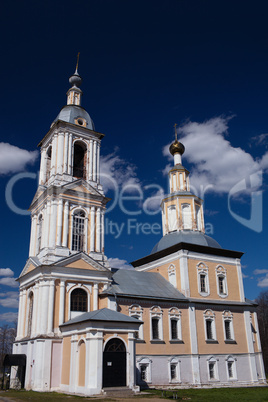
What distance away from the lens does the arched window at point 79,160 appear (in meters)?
28.1

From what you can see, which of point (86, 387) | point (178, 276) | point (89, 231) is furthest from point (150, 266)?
point (86, 387)

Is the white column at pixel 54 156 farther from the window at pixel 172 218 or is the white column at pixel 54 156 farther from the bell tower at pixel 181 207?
the window at pixel 172 218

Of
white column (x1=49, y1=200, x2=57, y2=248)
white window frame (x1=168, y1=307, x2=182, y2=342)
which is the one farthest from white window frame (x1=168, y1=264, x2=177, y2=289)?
white column (x1=49, y1=200, x2=57, y2=248)

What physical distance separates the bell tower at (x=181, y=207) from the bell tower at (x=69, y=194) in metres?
8.25

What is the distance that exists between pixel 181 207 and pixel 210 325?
34.1 feet

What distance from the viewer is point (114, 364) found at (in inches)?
703

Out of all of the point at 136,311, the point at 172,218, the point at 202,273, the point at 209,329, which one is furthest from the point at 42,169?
the point at 209,329

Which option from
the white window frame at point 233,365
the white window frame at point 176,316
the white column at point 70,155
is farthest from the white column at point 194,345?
the white column at point 70,155

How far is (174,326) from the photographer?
25.6m

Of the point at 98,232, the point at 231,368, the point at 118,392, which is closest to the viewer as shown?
the point at 118,392

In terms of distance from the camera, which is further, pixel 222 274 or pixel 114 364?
pixel 222 274

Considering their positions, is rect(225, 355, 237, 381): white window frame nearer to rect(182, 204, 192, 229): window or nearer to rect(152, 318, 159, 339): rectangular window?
rect(152, 318, 159, 339): rectangular window

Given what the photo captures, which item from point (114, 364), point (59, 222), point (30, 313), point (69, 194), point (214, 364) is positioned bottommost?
point (214, 364)

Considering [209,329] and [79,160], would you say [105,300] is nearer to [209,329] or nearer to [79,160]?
[209,329]
